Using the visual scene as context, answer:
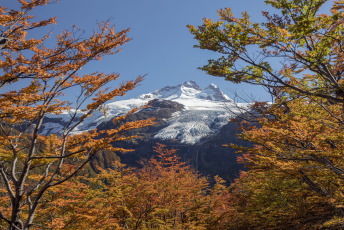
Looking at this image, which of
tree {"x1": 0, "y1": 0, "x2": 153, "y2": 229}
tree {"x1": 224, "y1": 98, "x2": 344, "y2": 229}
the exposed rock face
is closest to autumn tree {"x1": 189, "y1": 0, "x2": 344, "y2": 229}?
tree {"x1": 224, "y1": 98, "x2": 344, "y2": 229}

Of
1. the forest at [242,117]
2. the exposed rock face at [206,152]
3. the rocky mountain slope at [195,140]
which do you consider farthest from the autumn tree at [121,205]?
the rocky mountain slope at [195,140]

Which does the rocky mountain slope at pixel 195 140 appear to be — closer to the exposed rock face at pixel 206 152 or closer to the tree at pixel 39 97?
the exposed rock face at pixel 206 152

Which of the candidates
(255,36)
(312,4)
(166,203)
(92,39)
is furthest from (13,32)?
(166,203)

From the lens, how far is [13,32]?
227 inches

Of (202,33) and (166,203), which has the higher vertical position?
(202,33)

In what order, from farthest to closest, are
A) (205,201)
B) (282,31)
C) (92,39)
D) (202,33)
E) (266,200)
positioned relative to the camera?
1. (205,201)
2. (266,200)
3. (92,39)
4. (202,33)
5. (282,31)

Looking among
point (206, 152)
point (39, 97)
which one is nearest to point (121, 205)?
point (39, 97)

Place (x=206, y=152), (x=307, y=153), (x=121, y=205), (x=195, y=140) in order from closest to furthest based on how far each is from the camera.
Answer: (x=307, y=153) → (x=121, y=205) → (x=206, y=152) → (x=195, y=140)

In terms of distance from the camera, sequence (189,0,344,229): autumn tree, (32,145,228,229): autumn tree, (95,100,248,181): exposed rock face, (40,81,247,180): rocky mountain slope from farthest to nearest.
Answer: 1. (40,81,247,180): rocky mountain slope
2. (95,100,248,181): exposed rock face
3. (32,145,228,229): autumn tree
4. (189,0,344,229): autumn tree

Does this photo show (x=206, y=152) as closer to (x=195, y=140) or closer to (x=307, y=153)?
(x=195, y=140)

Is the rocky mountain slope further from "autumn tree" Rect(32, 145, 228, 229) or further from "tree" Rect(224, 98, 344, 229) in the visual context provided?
"tree" Rect(224, 98, 344, 229)

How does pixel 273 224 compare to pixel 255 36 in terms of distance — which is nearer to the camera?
pixel 255 36

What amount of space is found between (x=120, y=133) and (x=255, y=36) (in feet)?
14.4

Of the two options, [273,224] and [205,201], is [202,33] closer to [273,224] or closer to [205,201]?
[273,224]
